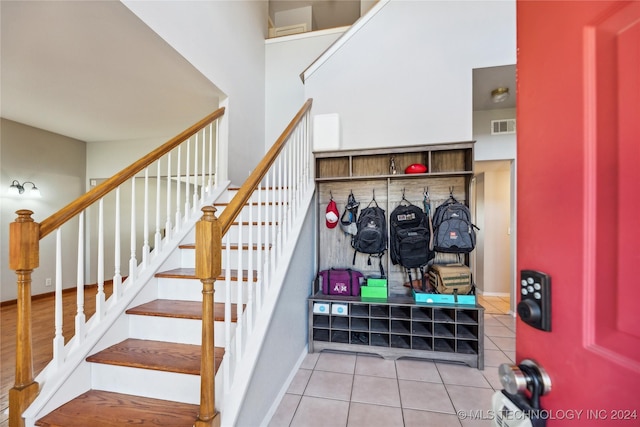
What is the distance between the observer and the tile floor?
1638mm

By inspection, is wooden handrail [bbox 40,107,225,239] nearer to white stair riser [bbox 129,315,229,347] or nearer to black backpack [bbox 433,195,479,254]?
white stair riser [bbox 129,315,229,347]

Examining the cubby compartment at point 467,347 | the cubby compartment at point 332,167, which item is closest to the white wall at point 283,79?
the cubby compartment at point 332,167

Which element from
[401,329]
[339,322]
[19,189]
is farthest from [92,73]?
[401,329]

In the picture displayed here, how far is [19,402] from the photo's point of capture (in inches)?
48.9

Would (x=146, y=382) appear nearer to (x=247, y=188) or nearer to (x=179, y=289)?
(x=179, y=289)

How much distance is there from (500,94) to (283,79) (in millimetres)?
2966

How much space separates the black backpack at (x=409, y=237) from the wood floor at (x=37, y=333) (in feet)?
9.46

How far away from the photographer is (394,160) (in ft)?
9.20

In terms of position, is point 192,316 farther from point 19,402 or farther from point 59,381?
point 19,402

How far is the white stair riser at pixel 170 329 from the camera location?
5.33 feet

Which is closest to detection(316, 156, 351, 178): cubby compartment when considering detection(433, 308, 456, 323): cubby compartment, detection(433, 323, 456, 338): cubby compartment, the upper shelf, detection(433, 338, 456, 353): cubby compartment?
the upper shelf

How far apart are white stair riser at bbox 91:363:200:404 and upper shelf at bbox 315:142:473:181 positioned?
1953 mm

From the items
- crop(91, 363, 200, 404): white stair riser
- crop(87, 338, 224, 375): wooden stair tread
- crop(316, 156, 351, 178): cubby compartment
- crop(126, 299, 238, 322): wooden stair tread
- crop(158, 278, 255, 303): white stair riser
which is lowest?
crop(91, 363, 200, 404): white stair riser

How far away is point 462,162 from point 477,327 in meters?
1.52
